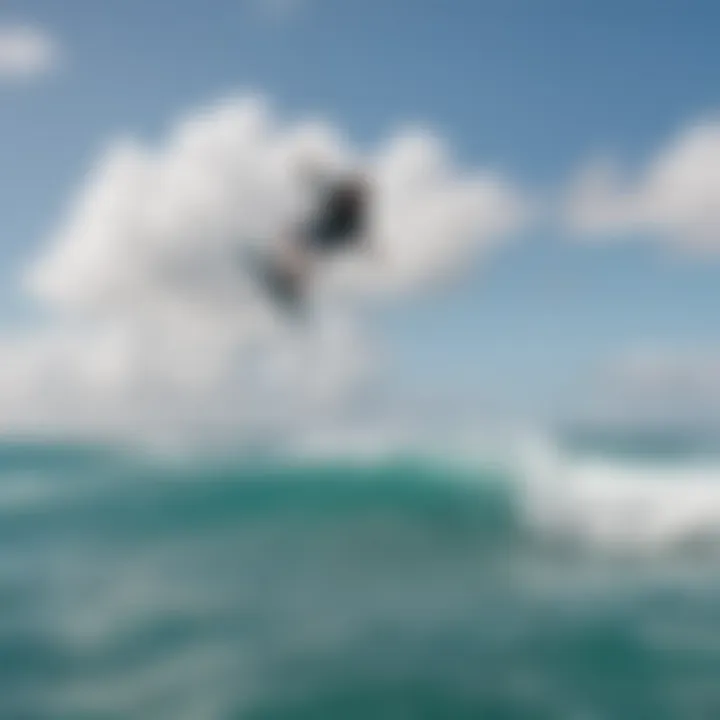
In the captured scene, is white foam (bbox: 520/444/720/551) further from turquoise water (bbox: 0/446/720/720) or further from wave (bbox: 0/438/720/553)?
turquoise water (bbox: 0/446/720/720)

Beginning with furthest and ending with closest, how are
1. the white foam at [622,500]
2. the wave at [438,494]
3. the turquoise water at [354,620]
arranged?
the wave at [438,494] → the white foam at [622,500] → the turquoise water at [354,620]

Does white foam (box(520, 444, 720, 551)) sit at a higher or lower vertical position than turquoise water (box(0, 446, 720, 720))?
higher

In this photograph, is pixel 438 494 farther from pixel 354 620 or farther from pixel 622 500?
pixel 354 620

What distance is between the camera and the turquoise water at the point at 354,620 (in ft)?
31.7

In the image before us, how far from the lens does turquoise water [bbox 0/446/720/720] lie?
965cm

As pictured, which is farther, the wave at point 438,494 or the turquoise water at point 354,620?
the wave at point 438,494

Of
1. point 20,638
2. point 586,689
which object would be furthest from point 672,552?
point 20,638

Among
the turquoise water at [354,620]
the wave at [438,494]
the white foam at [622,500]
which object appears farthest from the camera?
the wave at [438,494]

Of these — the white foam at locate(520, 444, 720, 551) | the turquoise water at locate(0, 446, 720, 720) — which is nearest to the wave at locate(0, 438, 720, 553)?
the white foam at locate(520, 444, 720, 551)

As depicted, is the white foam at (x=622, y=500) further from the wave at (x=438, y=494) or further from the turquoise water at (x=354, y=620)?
the turquoise water at (x=354, y=620)

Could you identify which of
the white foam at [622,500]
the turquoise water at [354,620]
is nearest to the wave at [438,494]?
the white foam at [622,500]

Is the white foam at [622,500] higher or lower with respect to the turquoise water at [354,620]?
higher

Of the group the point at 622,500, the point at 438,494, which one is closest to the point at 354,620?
the point at 622,500

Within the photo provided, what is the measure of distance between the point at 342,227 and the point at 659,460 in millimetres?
29247
